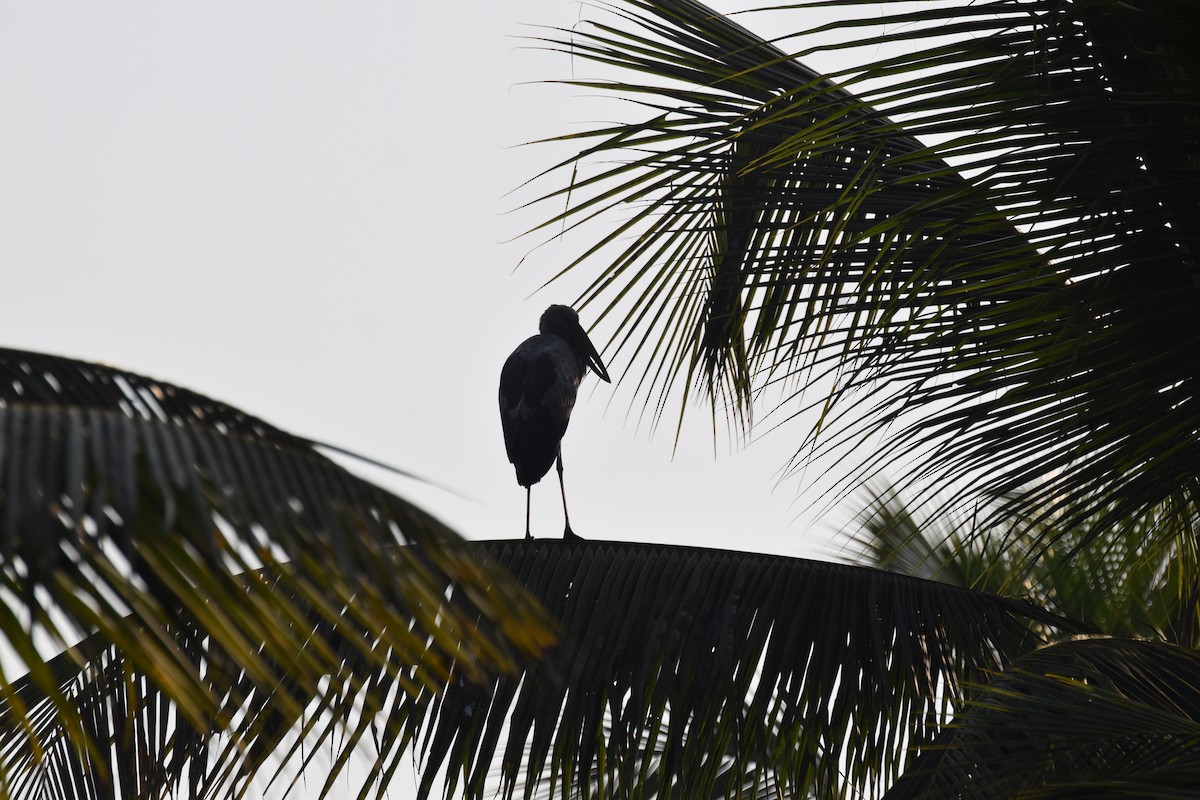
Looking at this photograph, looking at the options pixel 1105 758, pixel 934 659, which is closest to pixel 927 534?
pixel 934 659

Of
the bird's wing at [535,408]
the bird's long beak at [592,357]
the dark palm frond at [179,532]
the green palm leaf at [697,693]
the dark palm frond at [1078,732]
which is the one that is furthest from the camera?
the bird's long beak at [592,357]

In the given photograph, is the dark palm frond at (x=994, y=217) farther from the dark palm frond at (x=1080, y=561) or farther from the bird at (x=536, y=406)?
the bird at (x=536, y=406)

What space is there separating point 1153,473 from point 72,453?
2500mm

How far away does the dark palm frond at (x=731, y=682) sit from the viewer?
315cm

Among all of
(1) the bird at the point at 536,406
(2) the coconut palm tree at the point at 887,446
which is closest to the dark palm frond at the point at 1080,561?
(2) the coconut palm tree at the point at 887,446

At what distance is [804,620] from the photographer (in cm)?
335

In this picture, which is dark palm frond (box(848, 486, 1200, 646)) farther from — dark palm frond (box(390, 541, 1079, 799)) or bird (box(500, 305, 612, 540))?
bird (box(500, 305, 612, 540))

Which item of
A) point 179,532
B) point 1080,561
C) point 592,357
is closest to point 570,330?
point 592,357

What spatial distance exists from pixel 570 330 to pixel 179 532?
6506 millimetres

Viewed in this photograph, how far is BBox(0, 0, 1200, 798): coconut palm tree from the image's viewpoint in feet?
8.86

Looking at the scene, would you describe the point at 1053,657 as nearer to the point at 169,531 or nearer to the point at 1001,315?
the point at 1001,315

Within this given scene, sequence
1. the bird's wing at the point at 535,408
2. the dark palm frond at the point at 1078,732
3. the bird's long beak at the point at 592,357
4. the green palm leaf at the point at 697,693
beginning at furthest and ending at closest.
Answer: the bird's long beak at the point at 592,357 < the bird's wing at the point at 535,408 < the green palm leaf at the point at 697,693 < the dark palm frond at the point at 1078,732

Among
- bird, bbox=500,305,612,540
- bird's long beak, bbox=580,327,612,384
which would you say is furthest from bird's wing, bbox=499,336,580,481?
bird's long beak, bbox=580,327,612,384

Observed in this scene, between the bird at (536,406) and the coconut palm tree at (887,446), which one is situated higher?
the bird at (536,406)
